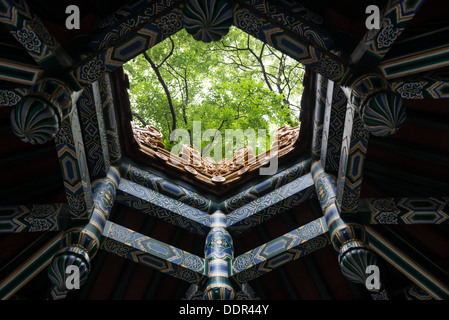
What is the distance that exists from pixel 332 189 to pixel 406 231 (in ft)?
3.66

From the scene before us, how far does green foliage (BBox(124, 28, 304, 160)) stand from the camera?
11352 millimetres

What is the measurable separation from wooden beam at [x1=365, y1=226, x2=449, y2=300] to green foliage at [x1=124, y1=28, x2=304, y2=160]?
6.82 metres

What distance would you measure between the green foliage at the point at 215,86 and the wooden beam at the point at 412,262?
6.82 meters

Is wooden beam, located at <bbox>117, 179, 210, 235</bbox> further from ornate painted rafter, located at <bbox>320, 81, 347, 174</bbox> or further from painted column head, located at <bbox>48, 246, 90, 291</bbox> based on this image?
ornate painted rafter, located at <bbox>320, 81, 347, 174</bbox>

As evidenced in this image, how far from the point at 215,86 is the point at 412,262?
29.0ft

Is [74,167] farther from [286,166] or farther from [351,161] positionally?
[286,166]

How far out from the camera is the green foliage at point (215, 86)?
37.2ft

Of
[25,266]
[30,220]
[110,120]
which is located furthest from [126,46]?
[25,266]

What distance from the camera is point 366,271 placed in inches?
148

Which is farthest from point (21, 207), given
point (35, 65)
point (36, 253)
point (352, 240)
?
point (352, 240)

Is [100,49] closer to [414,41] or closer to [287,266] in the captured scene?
[414,41]

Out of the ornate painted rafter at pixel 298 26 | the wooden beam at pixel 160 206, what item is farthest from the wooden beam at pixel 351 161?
the wooden beam at pixel 160 206

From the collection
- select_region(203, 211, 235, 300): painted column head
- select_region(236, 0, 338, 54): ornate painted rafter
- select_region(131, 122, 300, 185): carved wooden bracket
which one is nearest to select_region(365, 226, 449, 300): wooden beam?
select_region(203, 211, 235, 300): painted column head

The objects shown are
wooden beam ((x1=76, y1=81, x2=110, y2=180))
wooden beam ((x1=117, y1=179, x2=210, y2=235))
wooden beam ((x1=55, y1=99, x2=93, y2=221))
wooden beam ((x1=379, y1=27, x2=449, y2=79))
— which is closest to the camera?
wooden beam ((x1=379, y1=27, x2=449, y2=79))
